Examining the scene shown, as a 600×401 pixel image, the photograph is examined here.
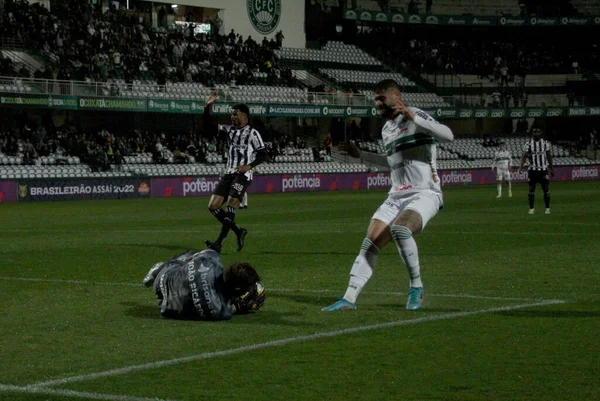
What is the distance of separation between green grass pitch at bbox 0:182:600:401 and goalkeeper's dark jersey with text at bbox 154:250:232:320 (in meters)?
0.18

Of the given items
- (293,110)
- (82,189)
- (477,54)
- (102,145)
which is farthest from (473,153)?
(82,189)

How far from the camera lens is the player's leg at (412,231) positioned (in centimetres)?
955

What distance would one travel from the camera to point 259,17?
210ft

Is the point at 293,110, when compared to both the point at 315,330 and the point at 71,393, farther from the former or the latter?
the point at 71,393

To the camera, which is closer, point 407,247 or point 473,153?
point 407,247

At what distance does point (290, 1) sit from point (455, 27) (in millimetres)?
17111

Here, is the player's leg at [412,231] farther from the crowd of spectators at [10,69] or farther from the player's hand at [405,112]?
the crowd of spectators at [10,69]

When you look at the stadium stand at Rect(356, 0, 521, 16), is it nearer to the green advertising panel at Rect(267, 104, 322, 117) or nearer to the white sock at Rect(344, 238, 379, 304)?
the green advertising panel at Rect(267, 104, 322, 117)

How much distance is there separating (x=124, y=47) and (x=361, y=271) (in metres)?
41.4

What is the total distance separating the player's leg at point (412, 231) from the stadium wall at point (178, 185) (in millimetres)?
31447

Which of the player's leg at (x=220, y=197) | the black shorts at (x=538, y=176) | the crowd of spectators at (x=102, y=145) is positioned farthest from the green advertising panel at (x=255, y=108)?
the player's leg at (x=220, y=197)

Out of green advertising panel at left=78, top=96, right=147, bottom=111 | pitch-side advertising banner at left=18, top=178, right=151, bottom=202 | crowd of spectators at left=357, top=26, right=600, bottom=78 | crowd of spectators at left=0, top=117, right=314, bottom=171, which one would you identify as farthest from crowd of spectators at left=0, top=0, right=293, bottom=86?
crowd of spectators at left=357, top=26, right=600, bottom=78

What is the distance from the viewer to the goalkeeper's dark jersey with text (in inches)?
350

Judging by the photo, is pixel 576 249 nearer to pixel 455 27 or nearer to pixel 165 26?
pixel 165 26
